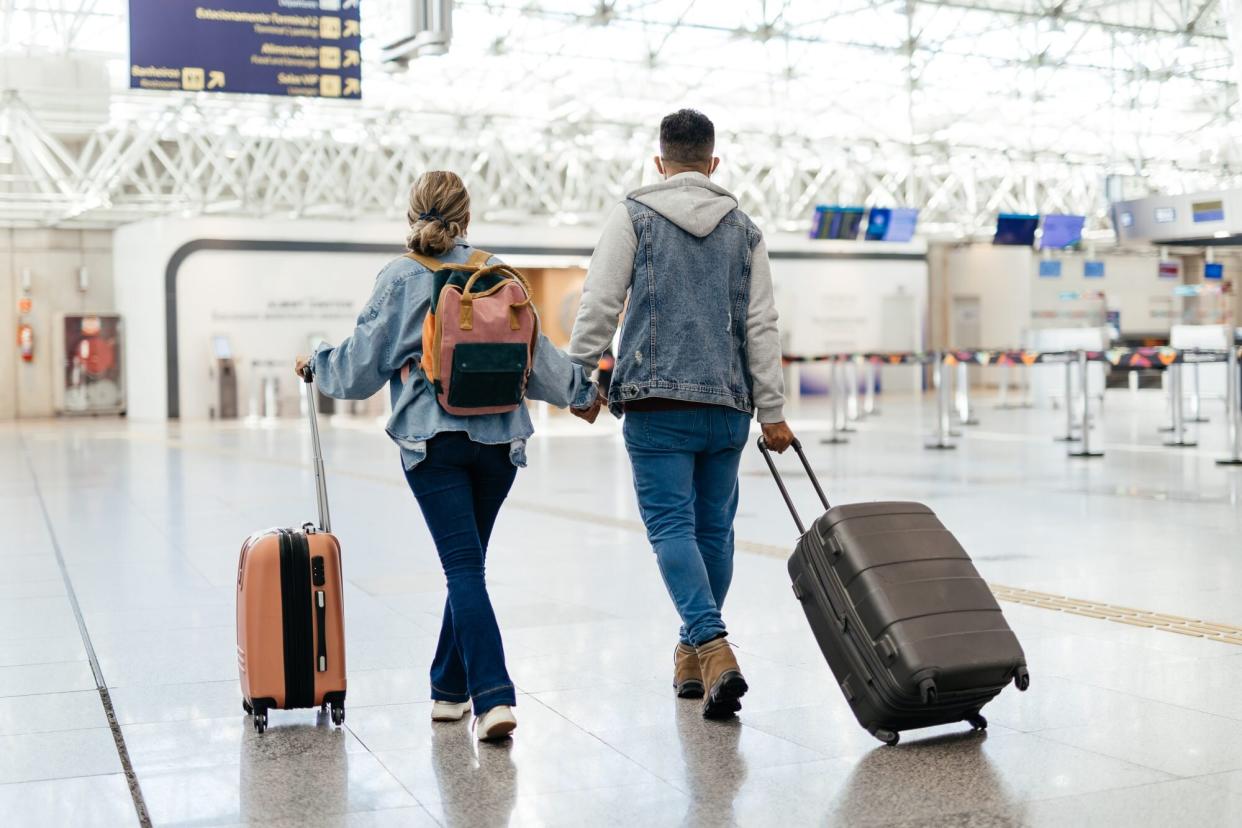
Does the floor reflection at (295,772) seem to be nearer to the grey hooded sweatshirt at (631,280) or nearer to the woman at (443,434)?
the woman at (443,434)

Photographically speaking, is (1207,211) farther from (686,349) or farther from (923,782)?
(923,782)

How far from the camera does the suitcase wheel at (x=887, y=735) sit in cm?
348

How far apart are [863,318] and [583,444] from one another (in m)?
17.8

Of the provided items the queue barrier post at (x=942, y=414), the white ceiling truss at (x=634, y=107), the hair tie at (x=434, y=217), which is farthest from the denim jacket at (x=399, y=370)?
the white ceiling truss at (x=634, y=107)

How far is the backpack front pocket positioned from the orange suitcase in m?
0.51

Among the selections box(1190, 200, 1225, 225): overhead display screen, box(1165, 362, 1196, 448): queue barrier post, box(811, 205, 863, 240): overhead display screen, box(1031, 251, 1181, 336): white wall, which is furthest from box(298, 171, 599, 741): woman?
box(1031, 251, 1181, 336): white wall

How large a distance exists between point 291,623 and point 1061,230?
27.2m

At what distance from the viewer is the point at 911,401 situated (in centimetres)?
2917

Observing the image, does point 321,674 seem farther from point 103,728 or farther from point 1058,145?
point 1058,145

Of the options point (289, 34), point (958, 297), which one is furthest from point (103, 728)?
point (958, 297)

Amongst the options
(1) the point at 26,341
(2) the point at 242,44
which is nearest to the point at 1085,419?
(2) the point at 242,44

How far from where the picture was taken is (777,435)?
388 centimetres

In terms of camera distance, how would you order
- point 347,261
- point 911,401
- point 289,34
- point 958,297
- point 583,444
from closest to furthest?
point 289,34 → point 583,444 → point 347,261 → point 911,401 → point 958,297

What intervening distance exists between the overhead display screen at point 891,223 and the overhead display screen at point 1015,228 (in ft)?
5.74
